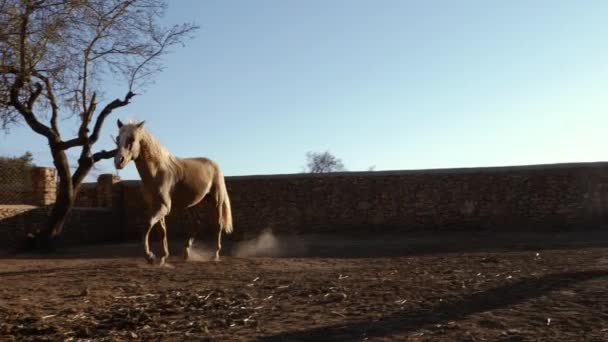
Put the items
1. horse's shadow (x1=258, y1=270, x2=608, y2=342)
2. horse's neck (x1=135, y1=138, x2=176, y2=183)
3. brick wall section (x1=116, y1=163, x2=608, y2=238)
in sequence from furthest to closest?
brick wall section (x1=116, y1=163, x2=608, y2=238)
horse's neck (x1=135, y1=138, x2=176, y2=183)
horse's shadow (x1=258, y1=270, x2=608, y2=342)

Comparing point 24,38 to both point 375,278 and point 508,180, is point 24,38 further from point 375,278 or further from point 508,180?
point 508,180

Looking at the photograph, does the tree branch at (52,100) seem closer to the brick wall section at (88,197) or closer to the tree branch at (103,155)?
the tree branch at (103,155)

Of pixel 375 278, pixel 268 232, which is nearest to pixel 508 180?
pixel 268 232

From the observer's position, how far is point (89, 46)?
1359 cm

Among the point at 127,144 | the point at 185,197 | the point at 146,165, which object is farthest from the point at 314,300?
the point at 185,197

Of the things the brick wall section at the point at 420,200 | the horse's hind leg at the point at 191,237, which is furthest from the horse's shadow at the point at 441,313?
the brick wall section at the point at 420,200

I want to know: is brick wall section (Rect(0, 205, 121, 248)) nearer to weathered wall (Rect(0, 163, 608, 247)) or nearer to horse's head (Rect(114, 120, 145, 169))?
weathered wall (Rect(0, 163, 608, 247))

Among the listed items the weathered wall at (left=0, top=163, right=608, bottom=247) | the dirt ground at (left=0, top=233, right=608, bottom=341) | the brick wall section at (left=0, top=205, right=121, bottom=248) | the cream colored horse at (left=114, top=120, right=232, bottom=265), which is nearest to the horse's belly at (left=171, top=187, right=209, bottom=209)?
the cream colored horse at (left=114, top=120, right=232, bottom=265)

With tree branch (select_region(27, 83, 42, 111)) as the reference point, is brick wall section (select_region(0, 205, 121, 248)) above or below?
below

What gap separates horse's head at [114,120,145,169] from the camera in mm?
9578

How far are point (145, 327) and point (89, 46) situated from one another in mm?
9144

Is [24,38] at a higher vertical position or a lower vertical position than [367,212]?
higher

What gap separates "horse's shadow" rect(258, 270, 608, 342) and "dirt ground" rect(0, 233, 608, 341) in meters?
0.01

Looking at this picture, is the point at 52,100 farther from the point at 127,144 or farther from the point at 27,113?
the point at 127,144
